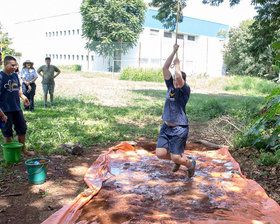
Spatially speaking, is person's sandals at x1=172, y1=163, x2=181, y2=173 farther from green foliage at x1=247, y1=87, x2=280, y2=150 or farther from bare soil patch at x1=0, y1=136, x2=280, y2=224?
green foliage at x1=247, y1=87, x2=280, y2=150

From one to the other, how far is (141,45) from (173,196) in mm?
27274

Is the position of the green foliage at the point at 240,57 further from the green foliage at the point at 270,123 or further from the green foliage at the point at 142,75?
the green foliage at the point at 270,123

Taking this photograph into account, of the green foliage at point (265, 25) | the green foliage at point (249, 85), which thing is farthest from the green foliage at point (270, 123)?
the green foliage at point (249, 85)

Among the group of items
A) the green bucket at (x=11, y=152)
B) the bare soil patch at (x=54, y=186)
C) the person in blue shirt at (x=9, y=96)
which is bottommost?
the bare soil patch at (x=54, y=186)

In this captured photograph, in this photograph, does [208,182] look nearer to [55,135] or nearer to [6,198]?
[6,198]

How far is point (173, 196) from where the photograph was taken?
379 cm

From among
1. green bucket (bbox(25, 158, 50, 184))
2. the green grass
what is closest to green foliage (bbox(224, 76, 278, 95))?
the green grass

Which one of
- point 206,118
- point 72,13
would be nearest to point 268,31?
point 206,118

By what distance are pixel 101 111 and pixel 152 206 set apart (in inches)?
251

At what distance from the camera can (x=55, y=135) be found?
647cm

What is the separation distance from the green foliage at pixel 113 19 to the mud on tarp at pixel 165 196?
89.2ft

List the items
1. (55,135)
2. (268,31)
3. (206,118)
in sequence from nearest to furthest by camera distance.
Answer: (55,135) < (206,118) < (268,31)

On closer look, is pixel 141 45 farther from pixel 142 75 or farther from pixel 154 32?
pixel 142 75

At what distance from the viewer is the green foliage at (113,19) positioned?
31266 mm
